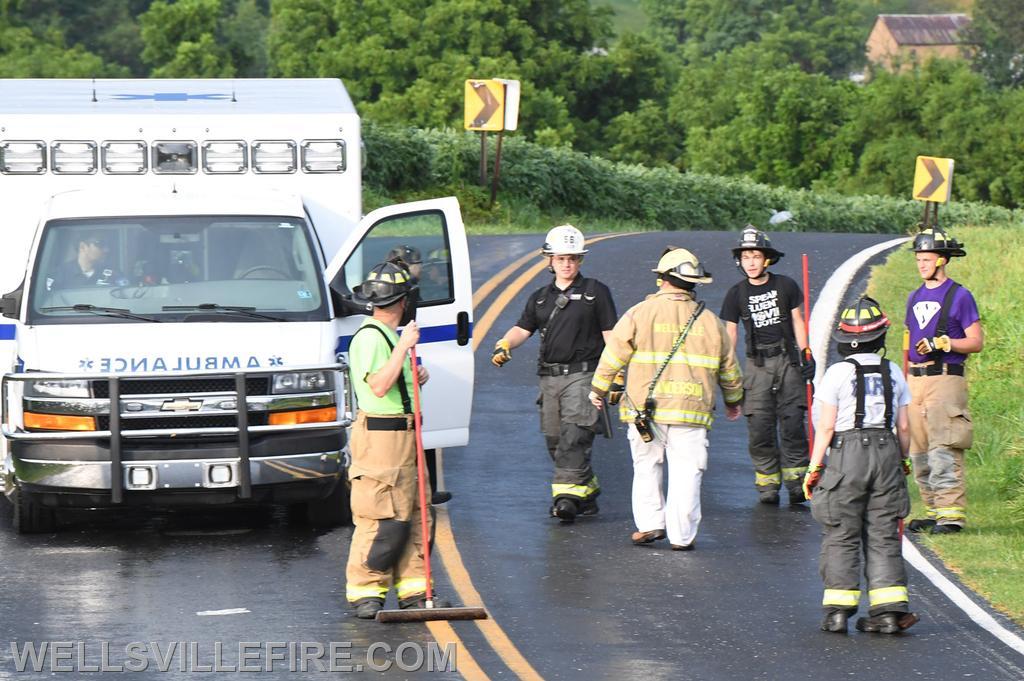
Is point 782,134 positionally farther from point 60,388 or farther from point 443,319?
point 60,388

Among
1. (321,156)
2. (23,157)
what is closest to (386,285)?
(321,156)

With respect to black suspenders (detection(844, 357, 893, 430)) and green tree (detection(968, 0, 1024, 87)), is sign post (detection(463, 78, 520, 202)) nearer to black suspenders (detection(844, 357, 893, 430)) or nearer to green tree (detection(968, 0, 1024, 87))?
black suspenders (detection(844, 357, 893, 430))

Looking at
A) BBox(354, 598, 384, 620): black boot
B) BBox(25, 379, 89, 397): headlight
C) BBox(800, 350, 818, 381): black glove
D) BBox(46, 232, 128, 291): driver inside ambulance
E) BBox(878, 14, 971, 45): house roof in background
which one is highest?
BBox(46, 232, 128, 291): driver inside ambulance

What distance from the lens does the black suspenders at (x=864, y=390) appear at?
951 centimetres

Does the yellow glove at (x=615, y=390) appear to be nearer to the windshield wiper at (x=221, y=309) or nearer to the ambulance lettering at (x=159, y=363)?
the windshield wiper at (x=221, y=309)

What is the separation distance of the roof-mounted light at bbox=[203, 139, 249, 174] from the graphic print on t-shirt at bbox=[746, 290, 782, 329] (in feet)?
12.3

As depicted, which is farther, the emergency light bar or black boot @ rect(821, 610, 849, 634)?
the emergency light bar

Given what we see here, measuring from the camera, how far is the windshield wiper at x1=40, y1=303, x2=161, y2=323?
37.5ft

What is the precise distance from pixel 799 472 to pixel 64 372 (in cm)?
520

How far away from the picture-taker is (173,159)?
1287 centimetres

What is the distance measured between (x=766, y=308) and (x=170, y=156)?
434cm

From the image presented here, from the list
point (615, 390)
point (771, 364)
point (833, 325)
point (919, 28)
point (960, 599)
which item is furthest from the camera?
point (919, 28)

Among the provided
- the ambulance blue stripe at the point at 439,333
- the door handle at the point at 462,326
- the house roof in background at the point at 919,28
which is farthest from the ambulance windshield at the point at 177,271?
the house roof in background at the point at 919,28

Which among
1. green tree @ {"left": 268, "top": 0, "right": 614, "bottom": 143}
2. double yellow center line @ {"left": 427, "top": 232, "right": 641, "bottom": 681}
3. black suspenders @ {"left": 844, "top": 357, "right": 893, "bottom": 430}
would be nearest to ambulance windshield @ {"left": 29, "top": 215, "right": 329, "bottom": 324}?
double yellow center line @ {"left": 427, "top": 232, "right": 641, "bottom": 681}
